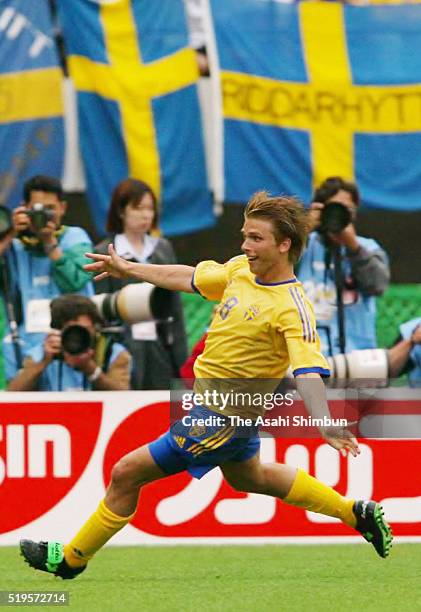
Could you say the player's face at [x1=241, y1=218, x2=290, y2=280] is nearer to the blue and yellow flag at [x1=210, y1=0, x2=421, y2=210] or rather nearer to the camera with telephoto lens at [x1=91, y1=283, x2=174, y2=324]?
the camera with telephoto lens at [x1=91, y1=283, x2=174, y2=324]

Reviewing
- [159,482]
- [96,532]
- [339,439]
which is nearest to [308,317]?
[339,439]

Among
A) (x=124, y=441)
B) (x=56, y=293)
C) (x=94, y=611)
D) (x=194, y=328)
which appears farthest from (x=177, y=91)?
(x=94, y=611)

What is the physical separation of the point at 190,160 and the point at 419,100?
1.63 meters

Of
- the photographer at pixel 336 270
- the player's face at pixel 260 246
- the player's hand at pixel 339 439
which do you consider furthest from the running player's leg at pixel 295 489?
the photographer at pixel 336 270

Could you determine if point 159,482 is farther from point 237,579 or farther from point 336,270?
point 336,270

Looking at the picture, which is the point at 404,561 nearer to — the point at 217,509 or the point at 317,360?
the point at 217,509

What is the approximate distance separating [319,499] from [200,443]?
671 millimetres

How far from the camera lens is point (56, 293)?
8.38 m

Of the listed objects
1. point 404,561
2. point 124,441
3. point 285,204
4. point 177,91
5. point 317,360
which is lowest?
point 404,561

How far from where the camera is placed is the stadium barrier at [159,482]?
759cm

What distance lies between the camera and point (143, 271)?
6180mm

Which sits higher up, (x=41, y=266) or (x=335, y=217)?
(x=335, y=217)

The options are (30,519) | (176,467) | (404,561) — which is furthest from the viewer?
(30,519)

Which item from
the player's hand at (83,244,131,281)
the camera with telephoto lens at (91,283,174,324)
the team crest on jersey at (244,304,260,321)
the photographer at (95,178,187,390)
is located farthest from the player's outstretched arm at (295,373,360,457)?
the photographer at (95,178,187,390)
